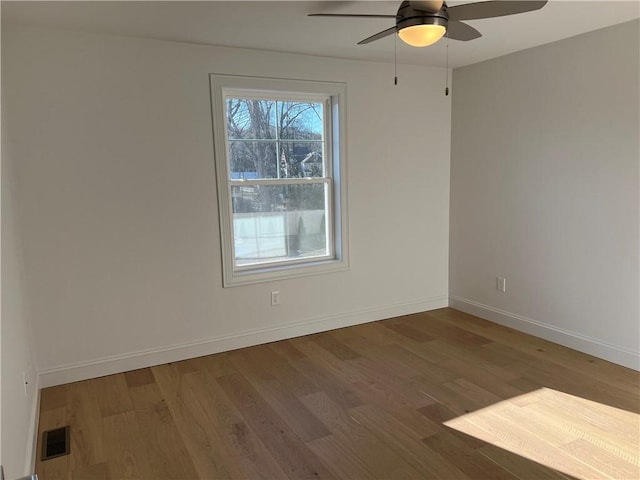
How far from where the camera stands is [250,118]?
3.71 metres

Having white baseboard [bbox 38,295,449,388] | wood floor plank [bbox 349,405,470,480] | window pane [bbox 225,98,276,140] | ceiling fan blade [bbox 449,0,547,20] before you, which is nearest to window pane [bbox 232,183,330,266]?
window pane [bbox 225,98,276,140]

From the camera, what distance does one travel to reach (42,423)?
2.66 m

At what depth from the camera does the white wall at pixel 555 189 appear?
3160 millimetres

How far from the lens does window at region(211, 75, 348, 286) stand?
358 cm

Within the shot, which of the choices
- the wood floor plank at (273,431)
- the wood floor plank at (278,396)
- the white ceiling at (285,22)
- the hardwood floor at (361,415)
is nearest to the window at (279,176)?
the white ceiling at (285,22)

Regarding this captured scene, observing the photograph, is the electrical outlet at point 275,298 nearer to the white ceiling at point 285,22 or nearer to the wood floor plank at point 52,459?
the wood floor plank at point 52,459

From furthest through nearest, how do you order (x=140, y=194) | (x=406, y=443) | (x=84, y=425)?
(x=140, y=194)
(x=84, y=425)
(x=406, y=443)

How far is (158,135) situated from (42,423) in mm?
1949

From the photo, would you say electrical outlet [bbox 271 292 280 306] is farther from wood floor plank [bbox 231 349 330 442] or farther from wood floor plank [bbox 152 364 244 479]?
wood floor plank [bbox 152 364 244 479]

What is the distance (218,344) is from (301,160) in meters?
1.67

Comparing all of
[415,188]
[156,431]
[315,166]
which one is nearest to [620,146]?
[415,188]

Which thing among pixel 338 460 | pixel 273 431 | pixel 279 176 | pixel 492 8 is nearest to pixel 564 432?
pixel 338 460

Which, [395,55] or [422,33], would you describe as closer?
[422,33]

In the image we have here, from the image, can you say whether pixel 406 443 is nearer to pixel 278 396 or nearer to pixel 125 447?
pixel 278 396
